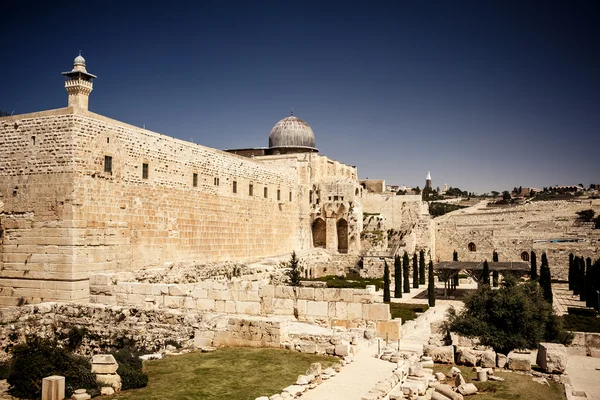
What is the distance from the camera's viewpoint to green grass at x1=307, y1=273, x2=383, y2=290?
84.0ft

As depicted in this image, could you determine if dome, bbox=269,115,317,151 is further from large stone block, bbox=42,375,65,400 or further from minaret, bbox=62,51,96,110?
large stone block, bbox=42,375,65,400

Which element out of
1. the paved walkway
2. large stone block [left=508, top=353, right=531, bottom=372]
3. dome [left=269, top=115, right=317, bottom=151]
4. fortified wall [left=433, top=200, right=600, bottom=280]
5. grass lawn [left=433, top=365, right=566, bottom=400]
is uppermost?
dome [left=269, top=115, right=317, bottom=151]

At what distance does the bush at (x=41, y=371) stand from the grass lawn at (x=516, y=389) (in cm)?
593

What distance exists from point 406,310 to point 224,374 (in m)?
13.0

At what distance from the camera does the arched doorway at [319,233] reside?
34.9m

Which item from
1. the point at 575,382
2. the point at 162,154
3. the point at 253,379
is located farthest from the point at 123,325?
the point at 575,382

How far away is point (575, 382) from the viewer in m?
10.0

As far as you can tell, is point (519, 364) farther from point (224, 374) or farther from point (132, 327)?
point (132, 327)

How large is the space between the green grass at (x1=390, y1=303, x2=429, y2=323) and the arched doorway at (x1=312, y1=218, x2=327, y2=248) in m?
13.1

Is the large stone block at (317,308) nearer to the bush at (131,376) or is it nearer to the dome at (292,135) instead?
the bush at (131,376)

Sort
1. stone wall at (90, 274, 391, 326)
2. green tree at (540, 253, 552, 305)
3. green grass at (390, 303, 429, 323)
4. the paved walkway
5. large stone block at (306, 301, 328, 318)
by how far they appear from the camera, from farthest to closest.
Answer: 1. green tree at (540, 253, 552, 305)
2. green grass at (390, 303, 429, 323)
3. large stone block at (306, 301, 328, 318)
4. stone wall at (90, 274, 391, 326)
5. the paved walkway

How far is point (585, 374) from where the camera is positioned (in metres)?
10.8

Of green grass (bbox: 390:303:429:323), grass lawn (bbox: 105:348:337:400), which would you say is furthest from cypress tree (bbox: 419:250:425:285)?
grass lawn (bbox: 105:348:337:400)

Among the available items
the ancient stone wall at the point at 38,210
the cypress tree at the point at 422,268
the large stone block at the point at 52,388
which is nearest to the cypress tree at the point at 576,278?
the cypress tree at the point at 422,268
